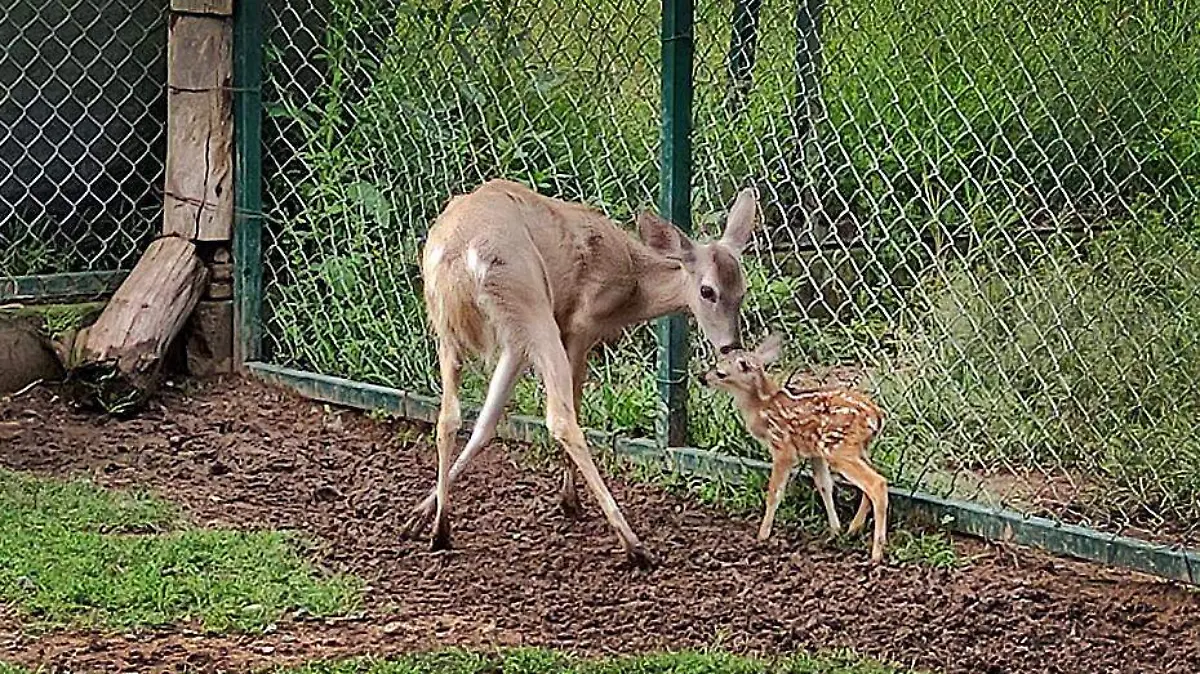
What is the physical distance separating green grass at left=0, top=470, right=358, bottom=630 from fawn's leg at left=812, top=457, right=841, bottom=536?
154 cm

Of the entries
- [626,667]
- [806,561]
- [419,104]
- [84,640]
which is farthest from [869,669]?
[419,104]

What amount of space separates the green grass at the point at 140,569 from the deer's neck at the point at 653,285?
1.41 meters

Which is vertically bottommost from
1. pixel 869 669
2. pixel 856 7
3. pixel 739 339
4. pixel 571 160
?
pixel 869 669

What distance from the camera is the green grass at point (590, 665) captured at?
15.6 ft

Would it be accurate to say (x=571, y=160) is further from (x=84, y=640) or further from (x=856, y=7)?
(x=84, y=640)

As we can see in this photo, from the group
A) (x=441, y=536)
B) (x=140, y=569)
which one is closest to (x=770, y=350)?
(x=441, y=536)

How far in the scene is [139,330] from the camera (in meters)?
7.82

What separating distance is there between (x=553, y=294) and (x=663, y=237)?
0.41 meters

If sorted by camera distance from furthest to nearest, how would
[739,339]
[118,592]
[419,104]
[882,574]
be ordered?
[419,104] → [739,339] → [882,574] → [118,592]

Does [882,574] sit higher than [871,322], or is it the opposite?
[871,322]

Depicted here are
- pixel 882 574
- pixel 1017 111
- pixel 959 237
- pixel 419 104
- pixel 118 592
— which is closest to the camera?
pixel 118 592

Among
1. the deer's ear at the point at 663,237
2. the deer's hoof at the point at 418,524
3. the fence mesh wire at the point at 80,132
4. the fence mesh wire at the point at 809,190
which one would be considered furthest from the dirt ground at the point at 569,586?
the fence mesh wire at the point at 80,132

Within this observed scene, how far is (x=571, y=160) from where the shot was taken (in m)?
7.43

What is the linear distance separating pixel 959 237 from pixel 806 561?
3.35m
